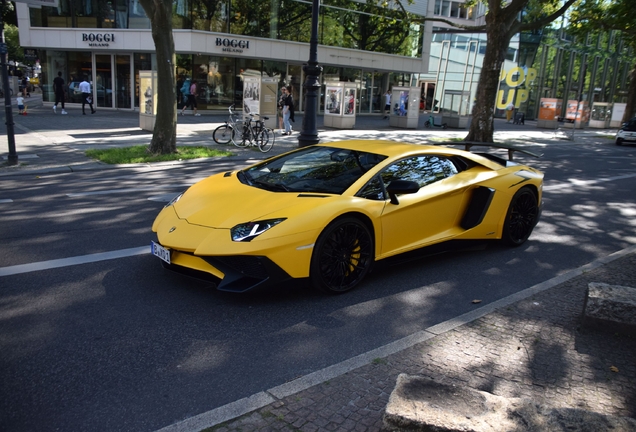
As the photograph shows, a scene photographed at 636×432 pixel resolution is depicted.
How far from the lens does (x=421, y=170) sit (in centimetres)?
567

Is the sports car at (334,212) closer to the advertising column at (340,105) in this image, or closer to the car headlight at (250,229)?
the car headlight at (250,229)

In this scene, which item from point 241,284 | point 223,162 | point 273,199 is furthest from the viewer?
point 223,162

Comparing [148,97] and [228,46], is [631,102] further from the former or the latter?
[148,97]

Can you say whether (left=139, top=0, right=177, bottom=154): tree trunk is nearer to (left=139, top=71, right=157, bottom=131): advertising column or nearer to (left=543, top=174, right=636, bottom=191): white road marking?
(left=139, top=71, right=157, bottom=131): advertising column

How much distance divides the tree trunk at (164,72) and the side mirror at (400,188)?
9.89m

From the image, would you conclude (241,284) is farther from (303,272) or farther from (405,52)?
(405,52)

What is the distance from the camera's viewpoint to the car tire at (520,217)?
6516 millimetres

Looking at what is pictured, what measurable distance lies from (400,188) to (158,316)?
246 centimetres

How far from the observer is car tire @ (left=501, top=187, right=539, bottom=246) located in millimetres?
6516

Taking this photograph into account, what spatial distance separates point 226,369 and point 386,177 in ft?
8.53

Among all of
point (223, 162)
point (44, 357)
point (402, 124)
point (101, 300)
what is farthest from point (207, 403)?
point (402, 124)

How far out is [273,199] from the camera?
4.83 m

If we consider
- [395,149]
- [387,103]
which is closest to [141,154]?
[395,149]

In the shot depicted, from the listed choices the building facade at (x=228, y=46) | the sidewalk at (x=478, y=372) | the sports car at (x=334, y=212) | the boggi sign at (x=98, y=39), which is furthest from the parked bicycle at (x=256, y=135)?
the boggi sign at (x=98, y=39)
